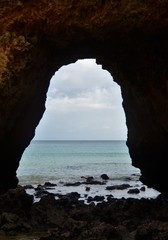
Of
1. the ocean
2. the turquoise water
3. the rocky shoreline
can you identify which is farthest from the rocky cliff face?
the turquoise water

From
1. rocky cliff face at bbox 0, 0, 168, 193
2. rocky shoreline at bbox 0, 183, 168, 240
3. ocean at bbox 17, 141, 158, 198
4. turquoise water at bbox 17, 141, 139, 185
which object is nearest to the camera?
rocky shoreline at bbox 0, 183, 168, 240

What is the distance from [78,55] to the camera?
54.4 feet

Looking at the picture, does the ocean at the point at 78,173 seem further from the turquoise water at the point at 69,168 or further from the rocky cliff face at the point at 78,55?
the rocky cliff face at the point at 78,55

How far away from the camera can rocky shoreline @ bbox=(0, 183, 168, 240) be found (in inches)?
417

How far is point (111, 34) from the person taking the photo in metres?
13.6

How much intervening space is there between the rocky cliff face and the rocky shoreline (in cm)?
265

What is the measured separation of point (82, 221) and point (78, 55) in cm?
666

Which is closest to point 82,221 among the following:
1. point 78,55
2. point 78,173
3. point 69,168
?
point 78,55

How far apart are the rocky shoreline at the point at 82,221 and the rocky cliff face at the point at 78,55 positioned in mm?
2647

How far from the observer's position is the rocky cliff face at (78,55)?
13.0m

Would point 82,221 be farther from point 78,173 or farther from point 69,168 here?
point 69,168

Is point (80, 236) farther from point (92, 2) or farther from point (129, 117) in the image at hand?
point (129, 117)

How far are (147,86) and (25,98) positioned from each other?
4.59m

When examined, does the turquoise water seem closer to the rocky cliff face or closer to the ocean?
the ocean
